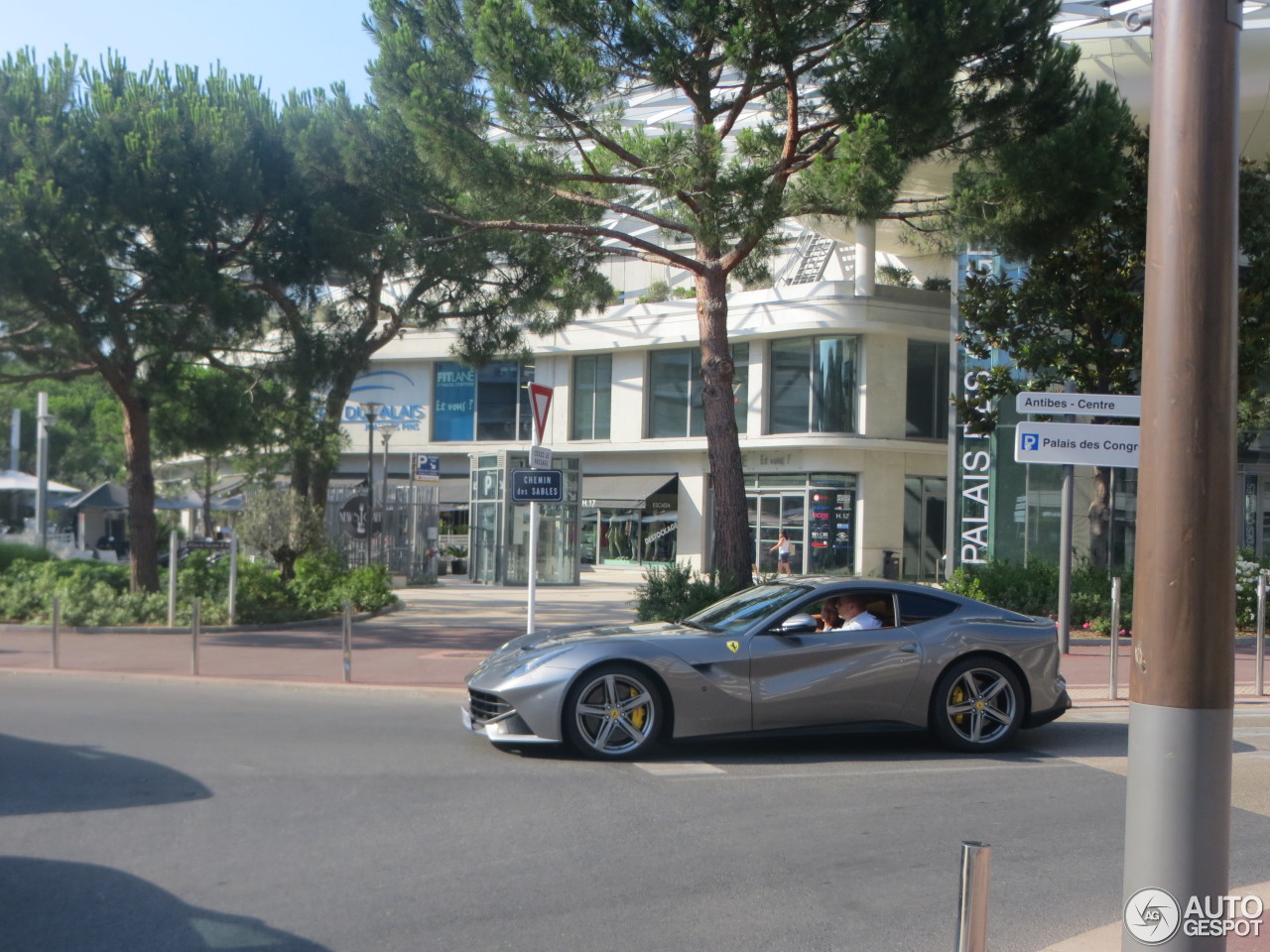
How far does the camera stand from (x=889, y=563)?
33500 mm

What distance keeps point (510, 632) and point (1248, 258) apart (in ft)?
44.2

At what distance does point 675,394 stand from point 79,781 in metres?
31.5

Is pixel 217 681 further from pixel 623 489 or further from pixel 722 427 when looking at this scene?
pixel 623 489

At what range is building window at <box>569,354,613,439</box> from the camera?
131 feet

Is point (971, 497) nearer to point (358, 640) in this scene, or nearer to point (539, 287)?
point (539, 287)

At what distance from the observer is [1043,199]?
581 inches

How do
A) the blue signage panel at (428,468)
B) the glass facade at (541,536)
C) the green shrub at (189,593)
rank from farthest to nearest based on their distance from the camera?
the blue signage panel at (428,468)
the glass facade at (541,536)
the green shrub at (189,593)

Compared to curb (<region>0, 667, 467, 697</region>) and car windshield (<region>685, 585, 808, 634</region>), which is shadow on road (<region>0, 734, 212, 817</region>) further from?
car windshield (<region>685, 585, 808, 634</region>)

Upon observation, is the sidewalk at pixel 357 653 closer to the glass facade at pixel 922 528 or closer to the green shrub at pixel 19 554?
the green shrub at pixel 19 554

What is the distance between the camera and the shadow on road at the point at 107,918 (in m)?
4.77

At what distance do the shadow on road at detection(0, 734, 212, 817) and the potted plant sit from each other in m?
28.8

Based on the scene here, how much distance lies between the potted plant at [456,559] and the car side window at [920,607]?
1153 inches

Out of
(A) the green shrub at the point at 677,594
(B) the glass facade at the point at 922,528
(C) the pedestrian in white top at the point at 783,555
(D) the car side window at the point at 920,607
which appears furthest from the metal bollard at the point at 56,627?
(B) the glass facade at the point at 922,528

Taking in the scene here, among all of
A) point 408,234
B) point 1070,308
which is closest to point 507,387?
point 408,234
